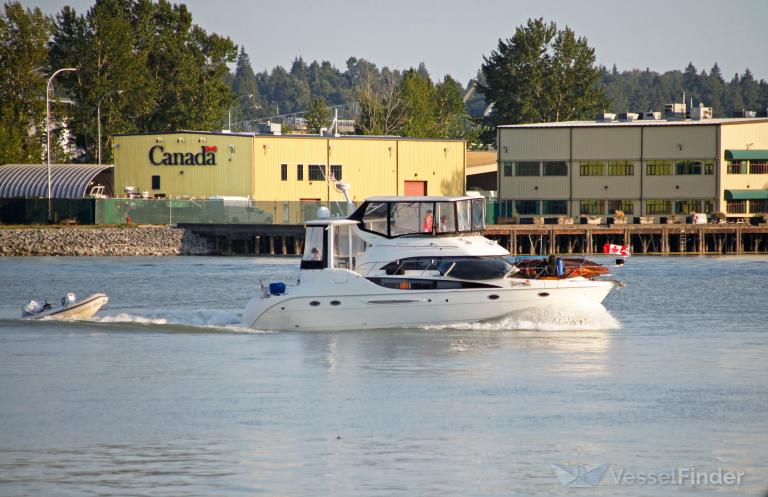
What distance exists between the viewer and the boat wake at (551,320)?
122 feet

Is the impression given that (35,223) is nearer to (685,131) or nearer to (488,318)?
(685,131)

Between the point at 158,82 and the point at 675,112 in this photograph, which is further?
the point at 158,82

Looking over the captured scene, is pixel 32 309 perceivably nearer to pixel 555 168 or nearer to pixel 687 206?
pixel 555 168

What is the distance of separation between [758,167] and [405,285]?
220ft

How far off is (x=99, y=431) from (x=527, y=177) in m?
77.5

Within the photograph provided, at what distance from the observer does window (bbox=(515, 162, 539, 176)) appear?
99.2 m

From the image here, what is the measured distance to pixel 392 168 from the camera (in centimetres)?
9650

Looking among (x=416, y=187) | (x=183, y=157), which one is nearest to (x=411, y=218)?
(x=183, y=157)

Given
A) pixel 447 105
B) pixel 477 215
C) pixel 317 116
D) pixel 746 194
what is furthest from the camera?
pixel 447 105

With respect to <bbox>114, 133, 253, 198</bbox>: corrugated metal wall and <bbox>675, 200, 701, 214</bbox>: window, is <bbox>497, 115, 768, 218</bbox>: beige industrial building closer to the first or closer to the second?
<bbox>675, 200, 701, 214</bbox>: window

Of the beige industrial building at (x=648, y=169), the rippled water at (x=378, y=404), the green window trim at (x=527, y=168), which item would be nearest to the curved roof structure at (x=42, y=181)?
the green window trim at (x=527, y=168)

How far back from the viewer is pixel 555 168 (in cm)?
9856

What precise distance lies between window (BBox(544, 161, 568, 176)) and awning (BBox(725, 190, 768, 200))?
12.5 metres


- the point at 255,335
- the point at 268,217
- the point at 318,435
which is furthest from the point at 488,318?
the point at 268,217
